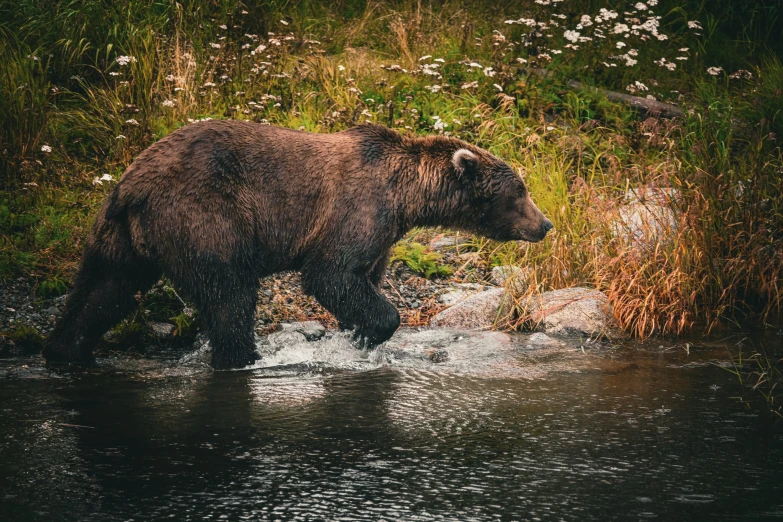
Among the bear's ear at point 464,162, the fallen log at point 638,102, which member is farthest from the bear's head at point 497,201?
the fallen log at point 638,102

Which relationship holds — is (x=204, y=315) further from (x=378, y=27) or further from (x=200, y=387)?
(x=378, y=27)

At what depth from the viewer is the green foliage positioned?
8891 mm

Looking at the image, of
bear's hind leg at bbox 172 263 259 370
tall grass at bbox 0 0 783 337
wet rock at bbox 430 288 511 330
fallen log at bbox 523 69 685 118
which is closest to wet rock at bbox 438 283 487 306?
wet rock at bbox 430 288 511 330

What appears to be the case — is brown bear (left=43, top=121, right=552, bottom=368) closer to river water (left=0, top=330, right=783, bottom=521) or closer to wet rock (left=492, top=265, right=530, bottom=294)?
river water (left=0, top=330, right=783, bottom=521)

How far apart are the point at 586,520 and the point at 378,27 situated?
9838 millimetres

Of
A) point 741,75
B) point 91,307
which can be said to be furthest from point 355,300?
point 741,75

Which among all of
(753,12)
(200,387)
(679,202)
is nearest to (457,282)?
(679,202)

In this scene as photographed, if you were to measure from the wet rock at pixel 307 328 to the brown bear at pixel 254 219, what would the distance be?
1.57 ft

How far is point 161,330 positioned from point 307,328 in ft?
3.53

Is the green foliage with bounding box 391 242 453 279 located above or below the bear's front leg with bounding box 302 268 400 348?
below

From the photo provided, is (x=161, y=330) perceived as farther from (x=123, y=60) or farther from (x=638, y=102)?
(x=638, y=102)

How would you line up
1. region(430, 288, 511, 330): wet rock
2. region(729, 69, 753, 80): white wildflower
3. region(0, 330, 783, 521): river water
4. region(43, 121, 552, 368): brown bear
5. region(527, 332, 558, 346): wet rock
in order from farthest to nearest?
region(729, 69, 753, 80): white wildflower → region(430, 288, 511, 330): wet rock → region(527, 332, 558, 346): wet rock → region(43, 121, 552, 368): brown bear → region(0, 330, 783, 521): river water

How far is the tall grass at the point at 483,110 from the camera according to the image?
8266 mm

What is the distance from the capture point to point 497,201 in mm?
7441
